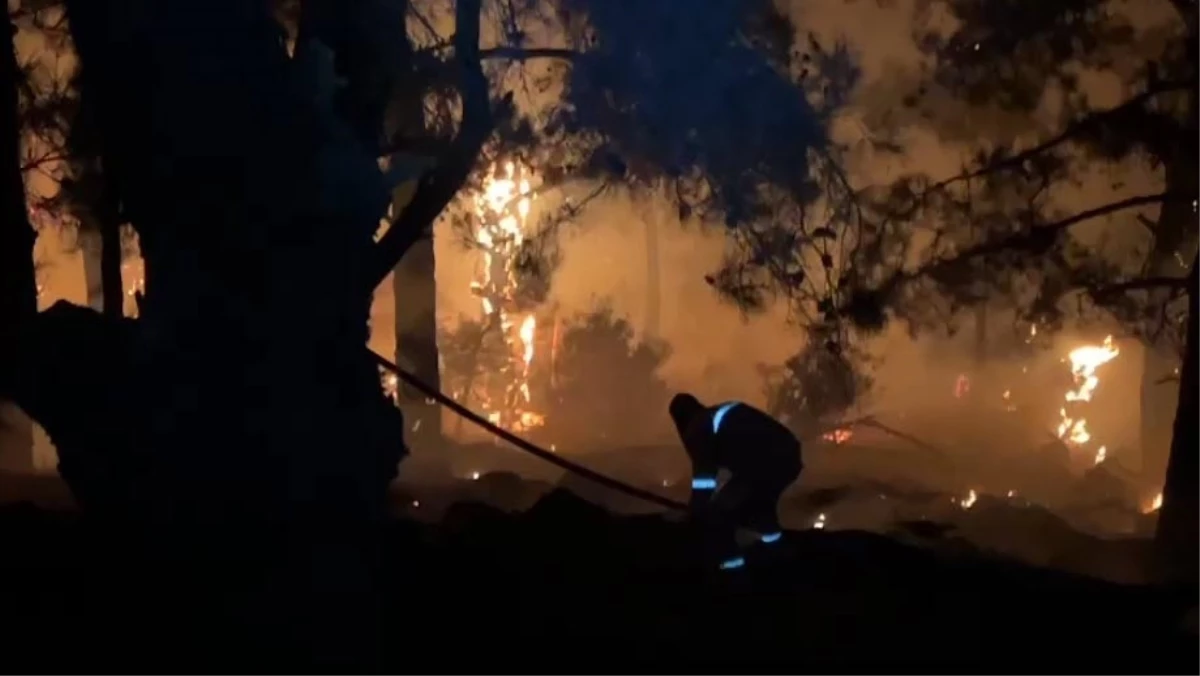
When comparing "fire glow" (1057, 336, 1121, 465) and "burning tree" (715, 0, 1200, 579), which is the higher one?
"fire glow" (1057, 336, 1121, 465)

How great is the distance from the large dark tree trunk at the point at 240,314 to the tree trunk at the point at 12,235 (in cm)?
98

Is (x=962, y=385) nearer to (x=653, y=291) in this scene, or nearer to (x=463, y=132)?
(x=653, y=291)

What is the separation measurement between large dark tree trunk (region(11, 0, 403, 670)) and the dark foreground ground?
558 millimetres

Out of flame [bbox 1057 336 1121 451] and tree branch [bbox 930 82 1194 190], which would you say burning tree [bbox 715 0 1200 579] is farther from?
flame [bbox 1057 336 1121 451]

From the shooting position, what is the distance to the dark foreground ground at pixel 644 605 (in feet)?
20.7

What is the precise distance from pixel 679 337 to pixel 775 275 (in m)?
22.6

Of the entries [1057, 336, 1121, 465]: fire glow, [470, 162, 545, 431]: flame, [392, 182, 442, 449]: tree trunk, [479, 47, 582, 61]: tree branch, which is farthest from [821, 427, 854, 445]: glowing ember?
[479, 47, 582, 61]: tree branch

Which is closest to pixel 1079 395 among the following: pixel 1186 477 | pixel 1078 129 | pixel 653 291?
pixel 653 291

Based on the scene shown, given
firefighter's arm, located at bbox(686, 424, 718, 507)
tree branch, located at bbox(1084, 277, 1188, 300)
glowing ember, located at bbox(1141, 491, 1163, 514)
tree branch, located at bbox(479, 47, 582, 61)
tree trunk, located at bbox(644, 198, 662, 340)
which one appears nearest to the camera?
firefighter's arm, located at bbox(686, 424, 718, 507)

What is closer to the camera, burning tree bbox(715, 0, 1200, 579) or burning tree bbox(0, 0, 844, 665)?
burning tree bbox(0, 0, 844, 665)

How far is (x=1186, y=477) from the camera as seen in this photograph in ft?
33.3

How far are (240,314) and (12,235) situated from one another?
212 cm

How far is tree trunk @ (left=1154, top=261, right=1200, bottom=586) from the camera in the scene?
9938mm

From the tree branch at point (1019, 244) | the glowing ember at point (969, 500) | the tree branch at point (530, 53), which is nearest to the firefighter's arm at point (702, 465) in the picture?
the tree branch at point (530, 53)
